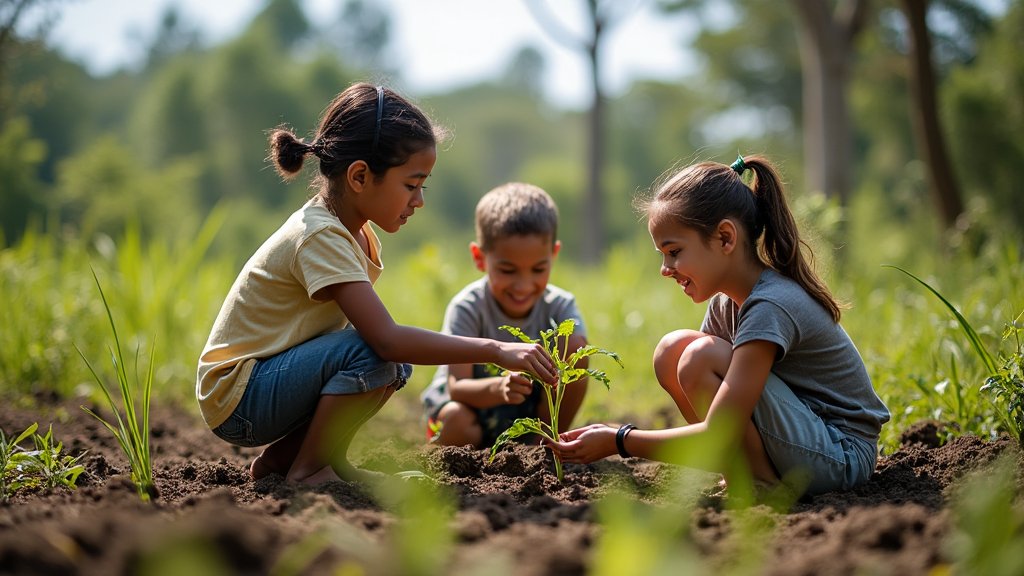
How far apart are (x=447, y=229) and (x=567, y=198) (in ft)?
29.7

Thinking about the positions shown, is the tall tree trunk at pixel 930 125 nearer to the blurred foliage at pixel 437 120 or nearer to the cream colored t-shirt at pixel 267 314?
Answer: the blurred foliage at pixel 437 120

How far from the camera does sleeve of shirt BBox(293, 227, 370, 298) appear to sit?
8.74ft

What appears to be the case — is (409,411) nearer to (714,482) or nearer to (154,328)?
(154,328)

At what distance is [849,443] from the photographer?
8.77 ft

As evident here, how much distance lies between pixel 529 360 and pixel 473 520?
0.75 metres

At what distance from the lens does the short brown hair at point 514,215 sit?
3.50m

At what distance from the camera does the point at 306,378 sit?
108 inches

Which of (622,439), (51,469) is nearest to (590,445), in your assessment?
(622,439)

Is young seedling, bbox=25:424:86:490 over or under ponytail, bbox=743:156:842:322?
under

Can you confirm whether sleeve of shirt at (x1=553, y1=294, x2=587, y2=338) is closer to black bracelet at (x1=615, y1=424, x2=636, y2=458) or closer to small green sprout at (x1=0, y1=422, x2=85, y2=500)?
black bracelet at (x1=615, y1=424, x2=636, y2=458)

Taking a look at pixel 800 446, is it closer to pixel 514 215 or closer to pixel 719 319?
pixel 719 319

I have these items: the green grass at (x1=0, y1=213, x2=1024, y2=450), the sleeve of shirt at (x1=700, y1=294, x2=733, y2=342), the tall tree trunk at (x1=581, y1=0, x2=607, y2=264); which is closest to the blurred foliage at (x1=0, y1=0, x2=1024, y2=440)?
the green grass at (x1=0, y1=213, x2=1024, y2=450)

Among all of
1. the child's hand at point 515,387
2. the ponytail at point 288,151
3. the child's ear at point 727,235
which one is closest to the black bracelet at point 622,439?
the child's hand at point 515,387

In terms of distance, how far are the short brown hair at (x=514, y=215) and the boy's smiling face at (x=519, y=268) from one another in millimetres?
29
